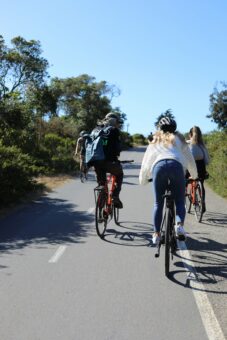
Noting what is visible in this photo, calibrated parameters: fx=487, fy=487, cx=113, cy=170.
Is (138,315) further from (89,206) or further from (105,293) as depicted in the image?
(89,206)

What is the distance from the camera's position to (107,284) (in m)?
6.00

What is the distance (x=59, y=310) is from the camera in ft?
16.8

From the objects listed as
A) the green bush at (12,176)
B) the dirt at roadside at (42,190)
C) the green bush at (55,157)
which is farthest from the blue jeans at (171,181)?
the green bush at (55,157)

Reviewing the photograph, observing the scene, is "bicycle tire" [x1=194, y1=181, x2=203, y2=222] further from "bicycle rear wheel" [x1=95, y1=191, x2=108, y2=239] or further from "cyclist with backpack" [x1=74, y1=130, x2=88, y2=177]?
"cyclist with backpack" [x1=74, y1=130, x2=88, y2=177]

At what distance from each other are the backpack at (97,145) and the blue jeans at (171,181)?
2291mm

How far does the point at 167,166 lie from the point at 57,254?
7.78 ft

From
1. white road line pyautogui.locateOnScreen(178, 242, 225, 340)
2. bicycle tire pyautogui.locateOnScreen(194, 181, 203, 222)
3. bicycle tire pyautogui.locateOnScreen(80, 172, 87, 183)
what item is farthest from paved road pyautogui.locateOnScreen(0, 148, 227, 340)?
bicycle tire pyautogui.locateOnScreen(80, 172, 87, 183)

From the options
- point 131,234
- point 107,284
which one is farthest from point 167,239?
point 131,234

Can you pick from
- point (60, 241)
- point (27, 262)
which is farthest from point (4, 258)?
point (60, 241)

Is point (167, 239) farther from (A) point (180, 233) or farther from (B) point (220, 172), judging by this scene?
(B) point (220, 172)

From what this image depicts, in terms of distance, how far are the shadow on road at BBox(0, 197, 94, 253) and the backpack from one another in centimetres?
145

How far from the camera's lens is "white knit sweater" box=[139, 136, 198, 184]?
6.55 metres

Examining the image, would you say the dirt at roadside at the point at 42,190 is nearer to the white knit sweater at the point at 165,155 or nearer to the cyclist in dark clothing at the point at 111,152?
the cyclist in dark clothing at the point at 111,152

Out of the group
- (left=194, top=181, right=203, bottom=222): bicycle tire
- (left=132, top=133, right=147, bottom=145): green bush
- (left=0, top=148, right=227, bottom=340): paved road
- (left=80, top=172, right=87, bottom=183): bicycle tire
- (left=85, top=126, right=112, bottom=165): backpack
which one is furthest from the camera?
(left=132, top=133, right=147, bottom=145): green bush
